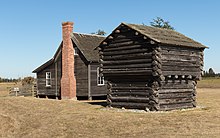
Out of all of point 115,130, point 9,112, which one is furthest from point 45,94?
point 115,130

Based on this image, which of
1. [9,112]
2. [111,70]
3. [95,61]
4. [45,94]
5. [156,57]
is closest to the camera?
[156,57]

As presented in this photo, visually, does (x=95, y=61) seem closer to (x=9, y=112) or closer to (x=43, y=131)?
(x=9, y=112)

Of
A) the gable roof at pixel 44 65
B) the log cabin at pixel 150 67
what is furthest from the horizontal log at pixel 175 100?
the gable roof at pixel 44 65

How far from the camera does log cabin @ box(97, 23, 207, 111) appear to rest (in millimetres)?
22734

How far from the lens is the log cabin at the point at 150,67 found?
2273cm

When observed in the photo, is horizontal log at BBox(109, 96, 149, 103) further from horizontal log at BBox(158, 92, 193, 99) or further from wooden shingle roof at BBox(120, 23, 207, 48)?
wooden shingle roof at BBox(120, 23, 207, 48)

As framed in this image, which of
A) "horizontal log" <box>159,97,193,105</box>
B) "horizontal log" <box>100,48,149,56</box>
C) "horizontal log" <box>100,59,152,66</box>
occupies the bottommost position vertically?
"horizontal log" <box>159,97,193,105</box>

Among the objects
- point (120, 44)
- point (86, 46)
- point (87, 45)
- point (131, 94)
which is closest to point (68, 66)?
point (86, 46)

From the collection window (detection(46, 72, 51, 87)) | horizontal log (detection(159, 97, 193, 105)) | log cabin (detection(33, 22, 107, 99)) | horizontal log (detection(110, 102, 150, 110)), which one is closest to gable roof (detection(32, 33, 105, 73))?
log cabin (detection(33, 22, 107, 99))

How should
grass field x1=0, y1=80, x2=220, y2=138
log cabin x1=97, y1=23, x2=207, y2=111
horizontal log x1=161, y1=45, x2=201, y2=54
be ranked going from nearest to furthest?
grass field x1=0, y1=80, x2=220, y2=138 → log cabin x1=97, y1=23, x2=207, y2=111 → horizontal log x1=161, y1=45, x2=201, y2=54

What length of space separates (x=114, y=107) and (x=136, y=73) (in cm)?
354

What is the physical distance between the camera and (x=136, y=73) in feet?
77.0

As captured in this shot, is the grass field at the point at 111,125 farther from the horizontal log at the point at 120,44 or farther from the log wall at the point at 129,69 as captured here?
the horizontal log at the point at 120,44

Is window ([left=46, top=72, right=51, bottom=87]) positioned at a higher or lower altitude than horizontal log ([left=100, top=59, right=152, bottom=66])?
lower
